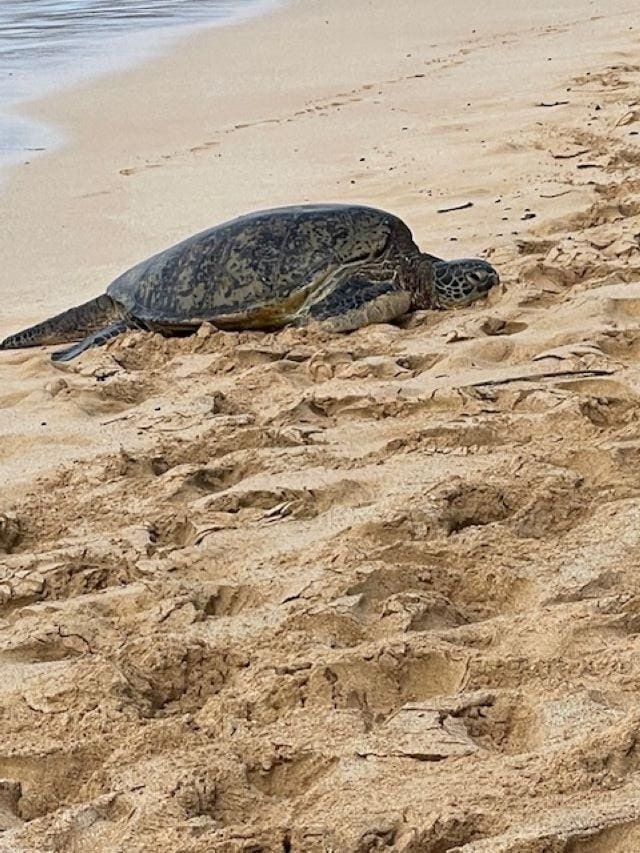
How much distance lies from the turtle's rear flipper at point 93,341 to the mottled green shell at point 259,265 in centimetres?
7

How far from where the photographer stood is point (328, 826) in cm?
168

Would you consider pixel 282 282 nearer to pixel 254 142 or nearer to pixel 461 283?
pixel 461 283

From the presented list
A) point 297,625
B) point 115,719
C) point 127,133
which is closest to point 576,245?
point 297,625

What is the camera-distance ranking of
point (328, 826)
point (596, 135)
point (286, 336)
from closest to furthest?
1. point (328, 826)
2. point (286, 336)
3. point (596, 135)

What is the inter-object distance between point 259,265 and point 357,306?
0.43 metres

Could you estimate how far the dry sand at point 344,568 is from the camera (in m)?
1.74

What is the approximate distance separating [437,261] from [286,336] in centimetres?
65

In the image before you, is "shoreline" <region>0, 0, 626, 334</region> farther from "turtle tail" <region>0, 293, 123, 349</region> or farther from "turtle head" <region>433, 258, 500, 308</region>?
"turtle head" <region>433, 258, 500, 308</region>

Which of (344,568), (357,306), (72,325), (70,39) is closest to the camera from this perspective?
(344,568)

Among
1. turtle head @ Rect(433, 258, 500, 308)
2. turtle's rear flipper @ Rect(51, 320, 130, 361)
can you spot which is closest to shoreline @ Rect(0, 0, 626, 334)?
turtle's rear flipper @ Rect(51, 320, 130, 361)

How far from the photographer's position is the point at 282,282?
14.0 ft

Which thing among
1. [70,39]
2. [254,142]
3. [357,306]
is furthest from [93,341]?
[70,39]

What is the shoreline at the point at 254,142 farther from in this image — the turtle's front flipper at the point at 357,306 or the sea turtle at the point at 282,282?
the turtle's front flipper at the point at 357,306

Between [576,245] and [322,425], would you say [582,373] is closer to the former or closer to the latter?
[322,425]
